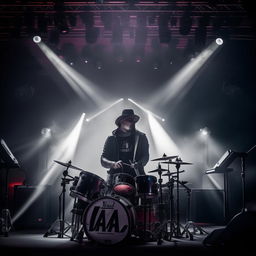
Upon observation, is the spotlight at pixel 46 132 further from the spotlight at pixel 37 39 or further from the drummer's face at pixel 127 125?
the drummer's face at pixel 127 125

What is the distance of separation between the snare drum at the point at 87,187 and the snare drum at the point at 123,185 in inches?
11.2

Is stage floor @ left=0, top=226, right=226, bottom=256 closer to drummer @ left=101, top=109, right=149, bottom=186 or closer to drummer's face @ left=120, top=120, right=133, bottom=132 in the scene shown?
drummer @ left=101, top=109, right=149, bottom=186

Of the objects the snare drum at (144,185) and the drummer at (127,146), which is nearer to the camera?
the snare drum at (144,185)

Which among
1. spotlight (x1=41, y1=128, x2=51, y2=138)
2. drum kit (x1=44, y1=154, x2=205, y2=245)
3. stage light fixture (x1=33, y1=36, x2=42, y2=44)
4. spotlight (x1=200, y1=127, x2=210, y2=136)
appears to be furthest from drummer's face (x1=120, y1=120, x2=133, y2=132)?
spotlight (x1=200, y1=127, x2=210, y2=136)

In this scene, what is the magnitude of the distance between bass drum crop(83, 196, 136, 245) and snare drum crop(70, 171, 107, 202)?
31 centimetres

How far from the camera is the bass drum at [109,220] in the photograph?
517 centimetres

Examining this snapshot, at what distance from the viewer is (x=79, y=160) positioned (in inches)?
431

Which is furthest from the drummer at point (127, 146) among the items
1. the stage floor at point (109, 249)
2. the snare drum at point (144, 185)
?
the stage floor at point (109, 249)

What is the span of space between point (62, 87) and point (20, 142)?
80.2 inches

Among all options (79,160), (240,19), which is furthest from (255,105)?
(79,160)

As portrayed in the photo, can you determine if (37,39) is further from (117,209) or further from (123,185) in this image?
(117,209)

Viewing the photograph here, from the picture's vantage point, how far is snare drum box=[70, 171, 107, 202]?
5.59 metres

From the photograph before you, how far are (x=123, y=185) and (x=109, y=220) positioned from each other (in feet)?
1.88

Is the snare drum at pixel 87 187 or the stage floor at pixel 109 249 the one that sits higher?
the snare drum at pixel 87 187
